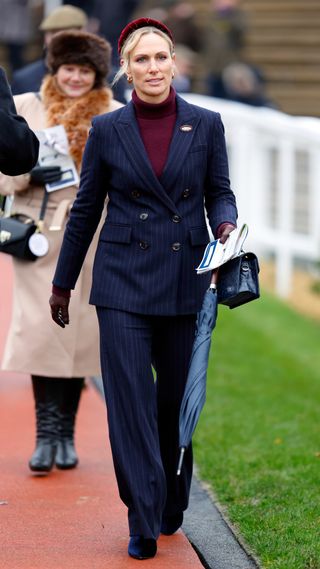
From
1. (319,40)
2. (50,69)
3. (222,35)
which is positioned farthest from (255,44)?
(50,69)

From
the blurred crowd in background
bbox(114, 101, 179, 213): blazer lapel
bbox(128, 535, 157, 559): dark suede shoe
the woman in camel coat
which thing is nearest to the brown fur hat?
the woman in camel coat

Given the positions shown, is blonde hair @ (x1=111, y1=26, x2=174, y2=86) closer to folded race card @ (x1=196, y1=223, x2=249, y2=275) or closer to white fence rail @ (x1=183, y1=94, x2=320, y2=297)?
folded race card @ (x1=196, y1=223, x2=249, y2=275)

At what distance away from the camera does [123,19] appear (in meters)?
16.5

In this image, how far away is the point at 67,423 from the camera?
6828 mm

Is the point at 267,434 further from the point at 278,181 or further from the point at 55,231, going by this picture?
the point at 278,181

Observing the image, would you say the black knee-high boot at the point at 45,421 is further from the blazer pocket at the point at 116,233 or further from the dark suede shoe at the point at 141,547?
the blazer pocket at the point at 116,233

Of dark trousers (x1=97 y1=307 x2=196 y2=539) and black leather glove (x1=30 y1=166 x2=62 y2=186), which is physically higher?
black leather glove (x1=30 y1=166 x2=62 y2=186)

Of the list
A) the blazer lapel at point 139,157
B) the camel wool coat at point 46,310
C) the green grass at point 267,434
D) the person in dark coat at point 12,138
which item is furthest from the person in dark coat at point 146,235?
the camel wool coat at point 46,310

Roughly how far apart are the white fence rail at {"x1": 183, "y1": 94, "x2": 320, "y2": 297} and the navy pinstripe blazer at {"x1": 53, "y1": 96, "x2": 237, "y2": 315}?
700 cm

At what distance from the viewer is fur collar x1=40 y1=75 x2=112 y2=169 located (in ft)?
21.4

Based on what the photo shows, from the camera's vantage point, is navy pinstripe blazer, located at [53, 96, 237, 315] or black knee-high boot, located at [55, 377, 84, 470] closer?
navy pinstripe blazer, located at [53, 96, 237, 315]

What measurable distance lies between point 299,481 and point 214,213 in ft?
5.69

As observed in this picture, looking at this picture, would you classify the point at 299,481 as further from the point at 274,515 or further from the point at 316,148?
the point at 316,148

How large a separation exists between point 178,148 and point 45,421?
1.95m
